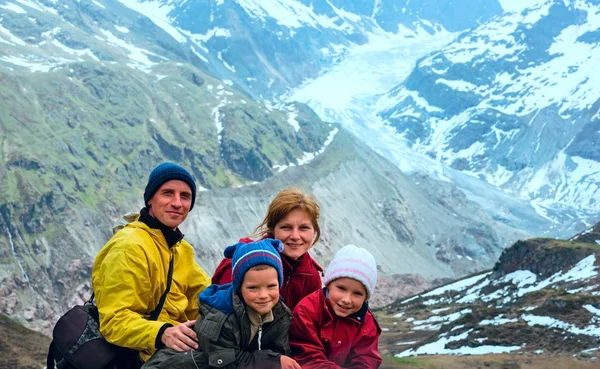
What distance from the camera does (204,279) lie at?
323 inches

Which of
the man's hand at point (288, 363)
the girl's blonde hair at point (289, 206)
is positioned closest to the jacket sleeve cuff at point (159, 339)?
the man's hand at point (288, 363)

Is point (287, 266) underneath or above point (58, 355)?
above

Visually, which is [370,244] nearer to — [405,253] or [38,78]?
[405,253]

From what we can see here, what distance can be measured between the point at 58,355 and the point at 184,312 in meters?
1.47

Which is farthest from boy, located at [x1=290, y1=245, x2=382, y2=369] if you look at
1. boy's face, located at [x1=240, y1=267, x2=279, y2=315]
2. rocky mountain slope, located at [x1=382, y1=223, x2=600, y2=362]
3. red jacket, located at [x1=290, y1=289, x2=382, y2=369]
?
rocky mountain slope, located at [x1=382, y1=223, x2=600, y2=362]

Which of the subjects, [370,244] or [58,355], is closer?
[58,355]

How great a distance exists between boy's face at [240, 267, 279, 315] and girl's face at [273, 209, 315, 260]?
1.43 meters

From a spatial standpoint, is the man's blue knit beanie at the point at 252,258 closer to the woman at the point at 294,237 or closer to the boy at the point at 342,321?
the boy at the point at 342,321

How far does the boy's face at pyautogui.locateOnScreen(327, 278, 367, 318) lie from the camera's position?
7.52 meters

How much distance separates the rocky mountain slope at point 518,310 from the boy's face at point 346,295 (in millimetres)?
26649

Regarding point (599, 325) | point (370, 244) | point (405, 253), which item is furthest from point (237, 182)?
point (599, 325)

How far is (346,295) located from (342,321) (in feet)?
1.02

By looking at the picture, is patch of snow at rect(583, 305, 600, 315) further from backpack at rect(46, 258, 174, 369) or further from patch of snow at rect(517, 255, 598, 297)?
backpack at rect(46, 258, 174, 369)

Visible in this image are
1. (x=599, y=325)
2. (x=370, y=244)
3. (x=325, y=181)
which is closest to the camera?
(x=599, y=325)
